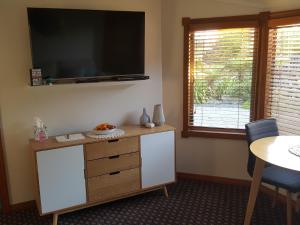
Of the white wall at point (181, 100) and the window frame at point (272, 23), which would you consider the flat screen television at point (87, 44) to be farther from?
the window frame at point (272, 23)

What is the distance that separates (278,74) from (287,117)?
433mm

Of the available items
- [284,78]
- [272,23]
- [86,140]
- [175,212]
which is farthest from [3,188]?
[272,23]

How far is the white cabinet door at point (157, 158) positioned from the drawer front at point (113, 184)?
110 mm

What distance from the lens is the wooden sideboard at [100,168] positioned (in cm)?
262

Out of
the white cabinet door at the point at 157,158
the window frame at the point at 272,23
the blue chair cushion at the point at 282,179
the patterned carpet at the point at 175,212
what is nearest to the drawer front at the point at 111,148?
the white cabinet door at the point at 157,158

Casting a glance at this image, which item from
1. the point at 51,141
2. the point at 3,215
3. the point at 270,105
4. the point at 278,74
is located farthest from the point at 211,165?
the point at 3,215

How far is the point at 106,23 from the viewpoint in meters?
2.91

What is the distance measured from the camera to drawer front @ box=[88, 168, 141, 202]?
2812 millimetres

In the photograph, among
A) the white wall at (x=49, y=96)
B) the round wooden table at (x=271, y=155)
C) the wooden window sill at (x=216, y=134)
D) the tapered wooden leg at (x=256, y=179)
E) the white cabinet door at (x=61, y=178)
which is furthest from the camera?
the wooden window sill at (x=216, y=134)

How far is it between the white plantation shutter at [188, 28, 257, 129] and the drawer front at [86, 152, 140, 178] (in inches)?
36.7

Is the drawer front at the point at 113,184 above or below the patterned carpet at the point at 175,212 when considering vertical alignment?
above

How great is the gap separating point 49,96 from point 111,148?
785mm

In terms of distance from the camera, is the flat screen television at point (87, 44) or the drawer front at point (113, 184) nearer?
the flat screen television at point (87, 44)

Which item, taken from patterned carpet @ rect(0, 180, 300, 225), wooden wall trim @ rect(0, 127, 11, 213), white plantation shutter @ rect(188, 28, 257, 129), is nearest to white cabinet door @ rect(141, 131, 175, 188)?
patterned carpet @ rect(0, 180, 300, 225)
